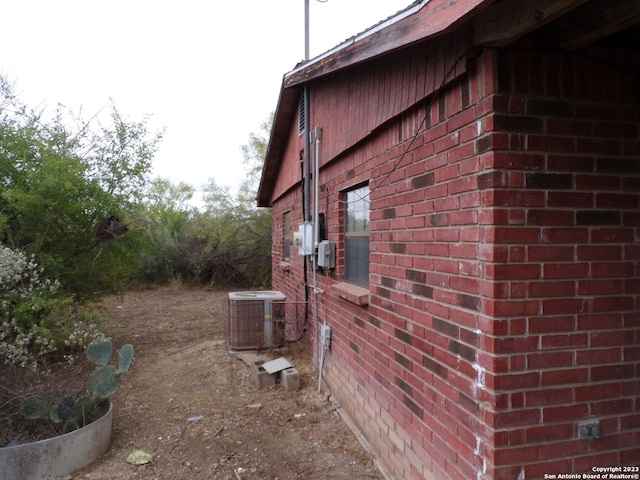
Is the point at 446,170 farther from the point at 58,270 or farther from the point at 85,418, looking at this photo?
the point at 58,270

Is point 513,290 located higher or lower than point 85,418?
higher

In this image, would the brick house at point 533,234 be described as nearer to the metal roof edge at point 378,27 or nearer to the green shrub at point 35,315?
the metal roof edge at point 378,27

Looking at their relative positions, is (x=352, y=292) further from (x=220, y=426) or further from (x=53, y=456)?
(x=53, y=456)

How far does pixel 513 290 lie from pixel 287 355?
208 inches

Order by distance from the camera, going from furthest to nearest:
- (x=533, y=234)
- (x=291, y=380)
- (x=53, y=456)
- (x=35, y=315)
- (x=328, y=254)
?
(x=35, y=315) < (x=291, y=380) < (x=328, y=254) < (x=53, y=456) < (x=533, y=234)

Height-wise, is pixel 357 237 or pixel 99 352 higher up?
pixel 357 237

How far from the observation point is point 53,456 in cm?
364

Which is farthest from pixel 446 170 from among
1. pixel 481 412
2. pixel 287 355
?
pixel 287 355

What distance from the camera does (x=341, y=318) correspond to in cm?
474

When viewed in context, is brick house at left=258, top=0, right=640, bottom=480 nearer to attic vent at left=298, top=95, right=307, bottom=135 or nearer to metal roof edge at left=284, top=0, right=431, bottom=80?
metal roof edge at left=284, top=0, right=431, bottom=80

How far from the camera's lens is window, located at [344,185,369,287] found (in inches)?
169

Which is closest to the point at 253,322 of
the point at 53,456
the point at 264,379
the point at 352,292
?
the point at 264,379

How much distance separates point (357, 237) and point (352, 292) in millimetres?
694

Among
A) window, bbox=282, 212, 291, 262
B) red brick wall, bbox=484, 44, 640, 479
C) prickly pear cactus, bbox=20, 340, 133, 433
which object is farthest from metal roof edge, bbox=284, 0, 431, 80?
window, bbox=282, 212, 291, 262
